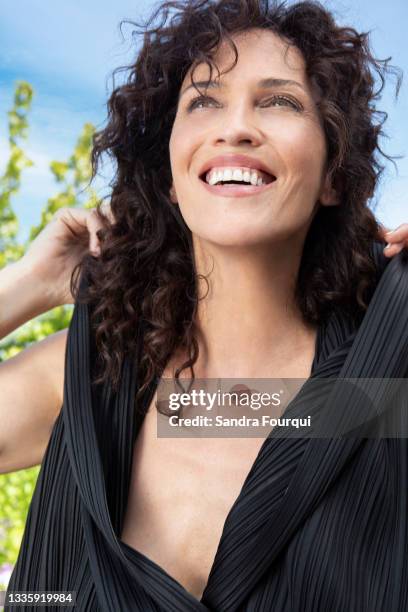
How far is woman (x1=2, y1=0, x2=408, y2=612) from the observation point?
5.63ft

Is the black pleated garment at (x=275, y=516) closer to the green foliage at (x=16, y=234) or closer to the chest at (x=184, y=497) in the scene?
the chest at (x=184, y=497)

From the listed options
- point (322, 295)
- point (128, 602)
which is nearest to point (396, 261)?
point (322, 295)

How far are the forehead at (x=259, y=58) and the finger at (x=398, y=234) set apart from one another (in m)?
0.40

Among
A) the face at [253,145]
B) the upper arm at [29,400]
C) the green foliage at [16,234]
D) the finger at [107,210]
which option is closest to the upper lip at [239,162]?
the face at [253,145]

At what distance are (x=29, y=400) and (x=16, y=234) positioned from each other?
2.05 m

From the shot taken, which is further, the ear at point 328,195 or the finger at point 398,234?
the ear at point 328,195

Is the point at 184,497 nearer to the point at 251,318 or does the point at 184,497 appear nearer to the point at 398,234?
the point at 251,318

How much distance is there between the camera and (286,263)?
6.59 feet

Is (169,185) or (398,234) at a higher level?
(169,185)

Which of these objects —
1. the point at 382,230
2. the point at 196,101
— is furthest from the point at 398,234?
the point at 196,101

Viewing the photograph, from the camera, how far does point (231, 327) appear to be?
2.00 meters

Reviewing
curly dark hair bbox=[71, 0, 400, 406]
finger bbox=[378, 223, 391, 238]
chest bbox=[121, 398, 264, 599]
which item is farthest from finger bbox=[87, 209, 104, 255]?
finger bbox=[378, 223, 391, 238]

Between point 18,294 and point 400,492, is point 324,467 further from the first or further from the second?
point 18,294

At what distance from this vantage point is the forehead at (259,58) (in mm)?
1896
